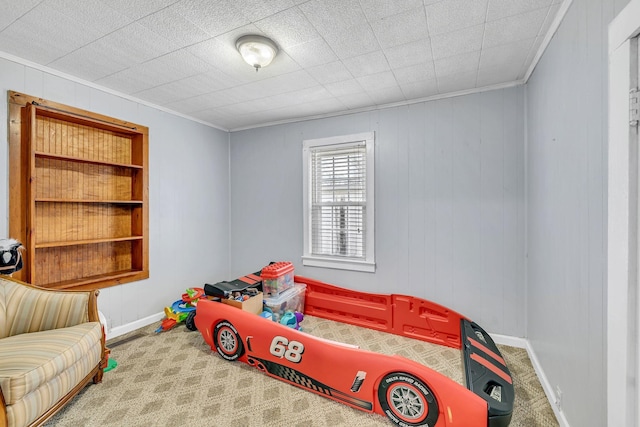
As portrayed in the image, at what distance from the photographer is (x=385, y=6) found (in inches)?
→ 63.8

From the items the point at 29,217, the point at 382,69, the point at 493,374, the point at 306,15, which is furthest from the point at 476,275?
the point at 29,217

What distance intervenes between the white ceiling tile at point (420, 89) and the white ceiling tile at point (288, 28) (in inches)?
46.5

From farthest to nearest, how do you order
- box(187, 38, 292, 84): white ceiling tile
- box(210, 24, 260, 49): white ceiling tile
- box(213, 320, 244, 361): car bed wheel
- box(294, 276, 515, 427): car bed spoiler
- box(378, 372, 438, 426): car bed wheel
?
box(213, 320, 244, 361): car bed wheel → box(187, 38, 292, 84): white ceiling tile → box(210, 24, 260, 49): white ceiling tile → box(294, 276, 515, 427): car bed spoiler → box(378, 372, 438, 426): car bed wheel

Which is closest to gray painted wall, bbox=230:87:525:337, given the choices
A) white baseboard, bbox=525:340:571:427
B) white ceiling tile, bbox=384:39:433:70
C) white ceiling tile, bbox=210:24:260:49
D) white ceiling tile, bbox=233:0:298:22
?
white baseboard, bbox=525:340:571:427

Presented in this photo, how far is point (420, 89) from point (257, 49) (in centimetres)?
164

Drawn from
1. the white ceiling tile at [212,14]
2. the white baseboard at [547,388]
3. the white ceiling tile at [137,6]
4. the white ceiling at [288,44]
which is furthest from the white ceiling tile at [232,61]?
the white baseboard at [547,388]

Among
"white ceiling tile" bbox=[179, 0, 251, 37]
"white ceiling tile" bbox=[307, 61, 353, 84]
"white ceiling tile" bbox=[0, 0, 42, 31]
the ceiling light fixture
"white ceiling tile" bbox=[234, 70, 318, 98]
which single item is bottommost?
the ceiling light fixture

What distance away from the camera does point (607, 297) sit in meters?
1.15

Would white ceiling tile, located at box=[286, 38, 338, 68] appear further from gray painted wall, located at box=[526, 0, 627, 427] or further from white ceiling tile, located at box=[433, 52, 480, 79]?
gray painted wall, located at box=[526, 0, 627, 427]

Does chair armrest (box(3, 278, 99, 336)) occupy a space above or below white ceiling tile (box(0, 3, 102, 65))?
below

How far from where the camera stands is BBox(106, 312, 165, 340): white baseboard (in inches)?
111

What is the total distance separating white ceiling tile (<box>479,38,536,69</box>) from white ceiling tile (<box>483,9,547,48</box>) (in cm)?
7

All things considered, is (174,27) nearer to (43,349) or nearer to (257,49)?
(257,49)

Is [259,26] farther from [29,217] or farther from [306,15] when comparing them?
[29,217]
